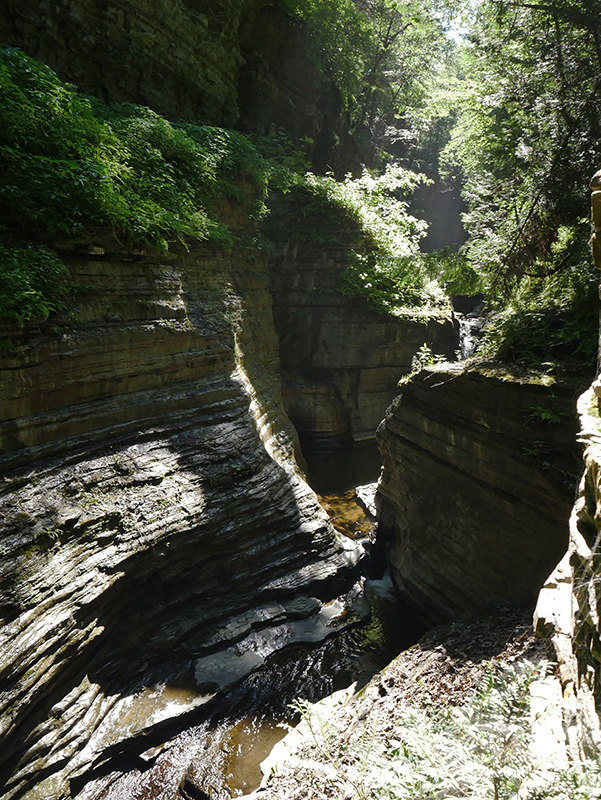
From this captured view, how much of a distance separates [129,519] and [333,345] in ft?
28.0

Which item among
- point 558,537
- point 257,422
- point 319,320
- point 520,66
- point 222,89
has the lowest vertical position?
point 558,537

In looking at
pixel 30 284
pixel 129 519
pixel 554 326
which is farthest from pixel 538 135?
pixel 129 519

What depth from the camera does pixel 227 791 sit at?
4891 millimetres

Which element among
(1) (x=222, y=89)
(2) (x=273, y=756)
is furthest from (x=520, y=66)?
(2) (x=273, y=756)

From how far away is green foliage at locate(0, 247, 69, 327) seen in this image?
4898 millimetres

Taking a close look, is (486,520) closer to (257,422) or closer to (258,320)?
(257,422)

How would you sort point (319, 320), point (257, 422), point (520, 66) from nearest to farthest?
point (520, 66) < point (257, 422) < point (319, 320)

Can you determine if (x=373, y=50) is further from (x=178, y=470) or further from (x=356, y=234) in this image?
(x=178, y=470)

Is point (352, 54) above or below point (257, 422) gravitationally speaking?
above

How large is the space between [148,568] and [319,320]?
903 cm

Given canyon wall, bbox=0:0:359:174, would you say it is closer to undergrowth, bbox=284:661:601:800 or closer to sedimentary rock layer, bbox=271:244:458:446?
sedimentary rock layer, bbox=271:244:458:446

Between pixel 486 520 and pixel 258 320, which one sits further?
pixel 258 320

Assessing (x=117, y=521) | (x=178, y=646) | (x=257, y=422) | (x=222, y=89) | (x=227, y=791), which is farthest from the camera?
(x=222, y=89)

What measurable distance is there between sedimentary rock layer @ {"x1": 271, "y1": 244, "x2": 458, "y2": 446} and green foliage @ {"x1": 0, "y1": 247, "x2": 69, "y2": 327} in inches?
312
